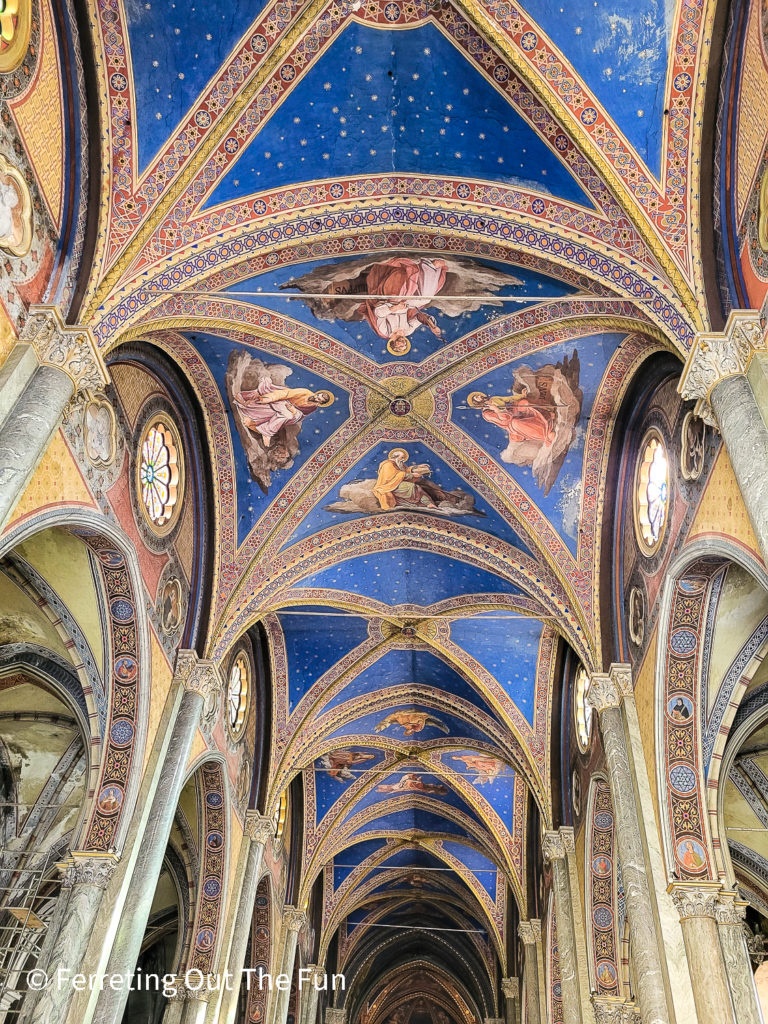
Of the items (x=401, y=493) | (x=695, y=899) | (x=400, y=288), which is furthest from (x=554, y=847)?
(x=400, y=288)

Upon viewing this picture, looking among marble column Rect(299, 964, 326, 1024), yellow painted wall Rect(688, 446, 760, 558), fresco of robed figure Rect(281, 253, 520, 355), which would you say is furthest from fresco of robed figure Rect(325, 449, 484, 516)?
marble column Rect(299, 964, 326, 1024)

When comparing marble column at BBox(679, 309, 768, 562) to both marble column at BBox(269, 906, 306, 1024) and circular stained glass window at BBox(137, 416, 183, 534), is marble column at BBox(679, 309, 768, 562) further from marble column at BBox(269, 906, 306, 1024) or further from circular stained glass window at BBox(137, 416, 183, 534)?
marble column at BBox(269, 906, 306, 1024)

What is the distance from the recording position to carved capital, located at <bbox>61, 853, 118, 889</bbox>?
10352mm

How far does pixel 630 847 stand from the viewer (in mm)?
10977

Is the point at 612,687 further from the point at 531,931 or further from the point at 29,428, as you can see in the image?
the point at 531,931

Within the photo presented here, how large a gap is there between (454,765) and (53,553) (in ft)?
45.5

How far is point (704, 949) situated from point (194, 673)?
763cm

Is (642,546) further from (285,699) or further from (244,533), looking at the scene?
(285,699)

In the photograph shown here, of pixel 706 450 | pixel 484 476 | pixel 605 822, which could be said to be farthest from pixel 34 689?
pixel 706 450

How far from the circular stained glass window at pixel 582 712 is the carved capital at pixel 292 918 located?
30.7ft

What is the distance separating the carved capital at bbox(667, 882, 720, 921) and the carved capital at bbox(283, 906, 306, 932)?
1350 centimetres

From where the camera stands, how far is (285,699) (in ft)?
62.4

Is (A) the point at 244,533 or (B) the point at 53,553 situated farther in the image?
(A) the point at 244,533

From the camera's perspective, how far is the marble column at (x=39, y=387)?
7.85 meters
